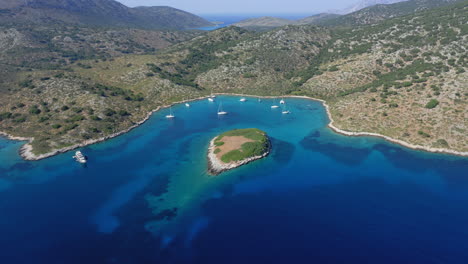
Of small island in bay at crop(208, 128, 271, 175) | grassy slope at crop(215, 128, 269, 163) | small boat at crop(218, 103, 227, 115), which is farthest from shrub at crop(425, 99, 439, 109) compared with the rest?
small boat at crop(218, 103, 227, 115)

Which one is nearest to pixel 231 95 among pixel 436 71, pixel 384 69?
pixel 384 69

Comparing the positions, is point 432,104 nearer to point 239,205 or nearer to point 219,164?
point 219,164

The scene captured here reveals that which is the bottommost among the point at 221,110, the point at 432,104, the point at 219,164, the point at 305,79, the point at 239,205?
the point at 239,205

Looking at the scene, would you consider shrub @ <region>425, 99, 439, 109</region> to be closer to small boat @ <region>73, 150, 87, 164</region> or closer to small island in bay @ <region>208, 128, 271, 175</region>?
small island in bay @ <region>208, 128, 271, 175</region>

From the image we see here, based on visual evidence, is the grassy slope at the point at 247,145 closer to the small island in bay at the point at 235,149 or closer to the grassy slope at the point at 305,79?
the small island in bay at the point at 235,149

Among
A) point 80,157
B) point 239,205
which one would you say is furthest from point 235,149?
point 80,157

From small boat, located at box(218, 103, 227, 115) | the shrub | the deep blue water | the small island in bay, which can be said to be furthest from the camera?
small boat, located at box(218, 103, 227, 115)
